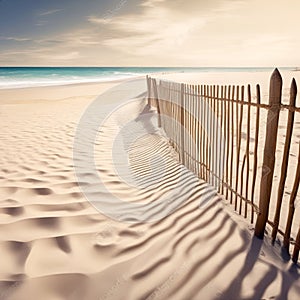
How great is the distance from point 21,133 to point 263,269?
24.3ft

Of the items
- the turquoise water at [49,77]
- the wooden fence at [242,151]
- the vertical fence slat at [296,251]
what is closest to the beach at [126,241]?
the vertical fence slat at [296,251]

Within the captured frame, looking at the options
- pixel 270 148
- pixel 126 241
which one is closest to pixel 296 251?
pixel 270 148

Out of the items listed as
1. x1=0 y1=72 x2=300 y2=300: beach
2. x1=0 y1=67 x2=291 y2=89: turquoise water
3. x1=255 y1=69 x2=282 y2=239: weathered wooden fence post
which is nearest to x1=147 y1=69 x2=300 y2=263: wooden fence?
x1=255 y1=69 x2=282 y2=239: weathered wooden fence post

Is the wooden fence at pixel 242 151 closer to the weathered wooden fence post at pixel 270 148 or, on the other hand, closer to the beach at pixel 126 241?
the weathered wooden fence post at pixel 270 148

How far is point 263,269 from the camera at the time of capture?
8.00 feet

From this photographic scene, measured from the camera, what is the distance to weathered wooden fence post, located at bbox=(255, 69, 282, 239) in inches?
104

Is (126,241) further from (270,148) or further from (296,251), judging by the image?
(270,148)

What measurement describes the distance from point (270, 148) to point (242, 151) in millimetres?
3348

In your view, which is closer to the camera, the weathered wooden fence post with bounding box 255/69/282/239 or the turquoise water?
the weathered wooden fence post with bounding box 255/69/282/239

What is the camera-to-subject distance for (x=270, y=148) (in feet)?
9.19

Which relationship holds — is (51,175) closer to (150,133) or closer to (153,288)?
→ (153,288)

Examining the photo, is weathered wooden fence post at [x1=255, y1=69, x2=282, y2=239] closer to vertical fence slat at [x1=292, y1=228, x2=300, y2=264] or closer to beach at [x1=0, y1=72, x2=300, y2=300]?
beach at [x1=0, y1=72, x2=300, y2=300]

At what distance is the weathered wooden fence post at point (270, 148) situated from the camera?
265cm

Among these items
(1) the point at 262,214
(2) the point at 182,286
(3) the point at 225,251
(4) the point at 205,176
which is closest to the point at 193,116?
(4) the point at 205,176
